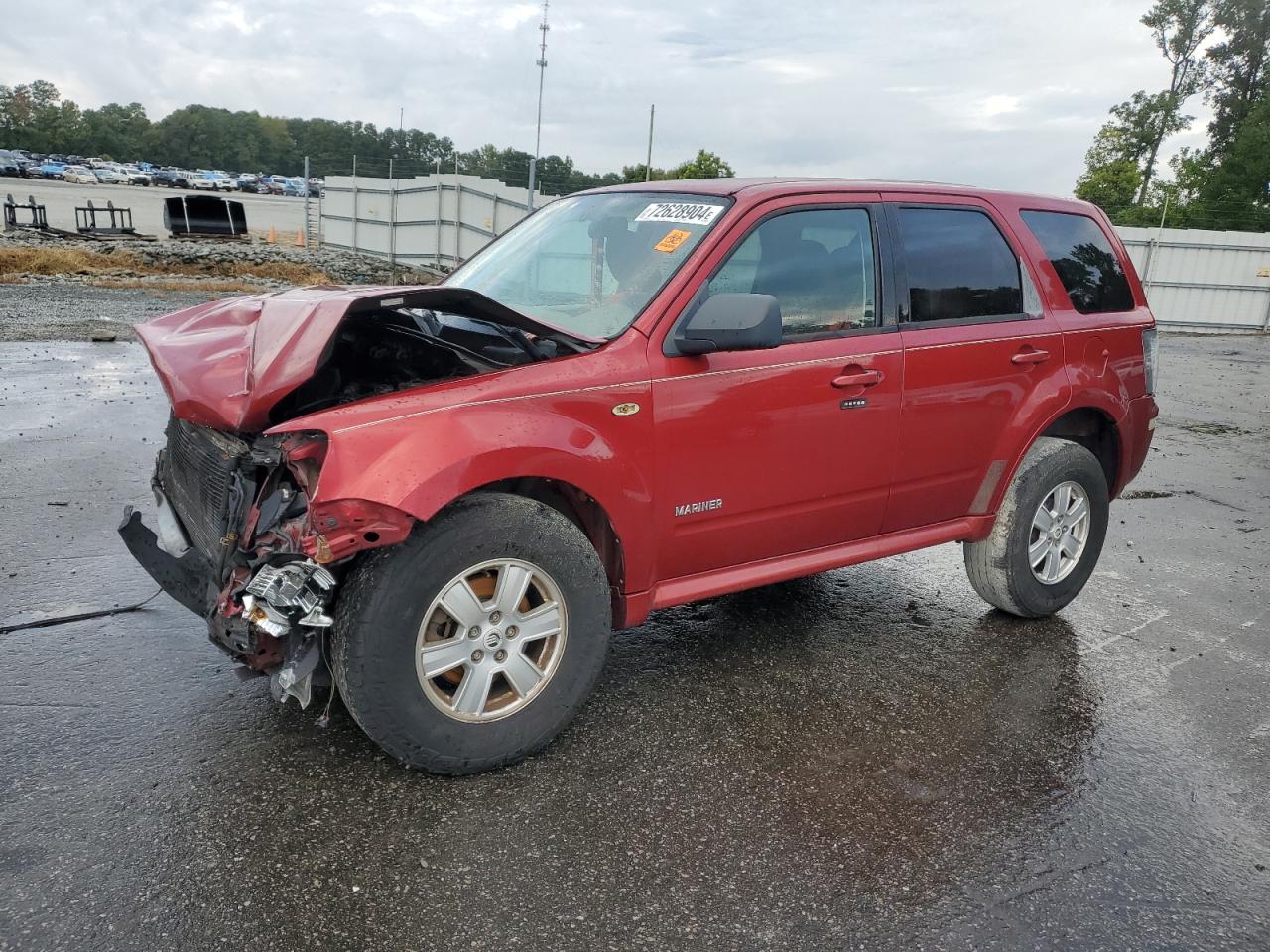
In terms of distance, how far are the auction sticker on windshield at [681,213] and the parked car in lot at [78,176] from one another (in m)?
74.9

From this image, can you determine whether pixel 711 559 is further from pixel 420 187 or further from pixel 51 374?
pixel 420 187

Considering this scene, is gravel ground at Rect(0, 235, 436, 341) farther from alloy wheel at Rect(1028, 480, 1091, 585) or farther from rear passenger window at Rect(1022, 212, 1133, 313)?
alloy wheel at Rect(1028, 480, 1091, 585)

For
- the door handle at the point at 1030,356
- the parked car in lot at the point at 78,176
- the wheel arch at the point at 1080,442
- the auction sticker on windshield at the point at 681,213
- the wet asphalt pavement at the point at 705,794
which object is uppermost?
the parked car in lot at the point at 78,176

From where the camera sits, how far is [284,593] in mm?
2848

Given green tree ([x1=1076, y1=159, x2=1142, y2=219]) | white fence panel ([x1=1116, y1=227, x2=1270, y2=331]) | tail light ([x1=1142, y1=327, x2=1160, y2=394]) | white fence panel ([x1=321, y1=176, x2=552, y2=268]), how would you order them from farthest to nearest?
green tree ([x1=1076, y1=159, x2=1142, y2=219]), white fence panel ([x1=1116, y1=227, x2=1270, y2=331]), white fence panel ([x1=321, y1=176, x2=552, y2=268]), tail light ([x1=1142, y1=327, x2=1160, y2=394])

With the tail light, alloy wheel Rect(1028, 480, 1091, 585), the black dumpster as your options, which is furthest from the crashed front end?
the black dumpster

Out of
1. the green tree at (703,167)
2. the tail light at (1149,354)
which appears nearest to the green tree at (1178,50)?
the green tree at (703,167)

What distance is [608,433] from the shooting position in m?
3.35

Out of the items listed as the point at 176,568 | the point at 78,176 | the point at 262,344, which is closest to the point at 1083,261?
the point at 262,344

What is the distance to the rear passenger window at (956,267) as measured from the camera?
419 centimetres

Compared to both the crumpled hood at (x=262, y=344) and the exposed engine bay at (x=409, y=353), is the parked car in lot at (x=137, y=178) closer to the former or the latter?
the crumpled hood at (x=262, y=344)

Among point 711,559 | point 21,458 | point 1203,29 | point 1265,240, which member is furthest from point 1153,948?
point 1203,29

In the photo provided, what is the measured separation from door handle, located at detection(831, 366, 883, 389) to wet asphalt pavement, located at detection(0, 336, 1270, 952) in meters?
1.23

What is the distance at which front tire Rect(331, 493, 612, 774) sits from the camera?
2.96 meters
